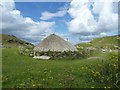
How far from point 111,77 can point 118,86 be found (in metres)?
1.68

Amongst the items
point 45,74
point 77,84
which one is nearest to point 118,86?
point 77,84

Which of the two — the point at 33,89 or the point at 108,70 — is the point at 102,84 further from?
the point at 33,89

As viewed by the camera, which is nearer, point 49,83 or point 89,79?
point 49,83

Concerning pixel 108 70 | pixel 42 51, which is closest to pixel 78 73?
pixel 108 70

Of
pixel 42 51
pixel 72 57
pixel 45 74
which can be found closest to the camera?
pixel 45 74

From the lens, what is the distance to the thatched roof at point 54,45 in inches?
1468

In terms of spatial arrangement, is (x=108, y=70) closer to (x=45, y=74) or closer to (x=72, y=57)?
(x=45, y=74)

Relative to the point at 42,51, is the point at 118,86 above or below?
below

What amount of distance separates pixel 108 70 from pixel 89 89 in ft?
14.7

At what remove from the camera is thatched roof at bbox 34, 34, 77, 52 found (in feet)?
122

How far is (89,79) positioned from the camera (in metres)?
16.7

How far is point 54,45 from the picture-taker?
37875 millimetres

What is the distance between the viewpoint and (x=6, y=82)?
16422mm

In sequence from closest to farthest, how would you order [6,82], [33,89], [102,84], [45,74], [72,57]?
[33,89], [102,84], [6,82], [45,74], [72,57]
